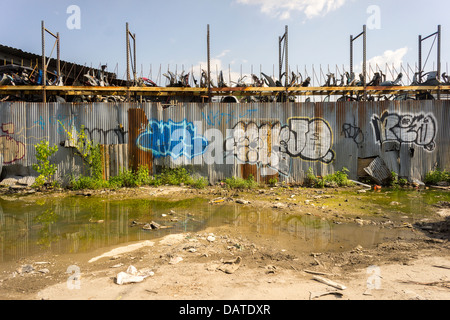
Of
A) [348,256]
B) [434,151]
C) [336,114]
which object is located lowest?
[348,256]

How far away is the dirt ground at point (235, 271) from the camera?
8.99ft

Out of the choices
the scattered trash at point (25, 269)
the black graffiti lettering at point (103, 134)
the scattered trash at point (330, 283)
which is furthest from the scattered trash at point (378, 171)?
the scattered trash at point (25, 269)

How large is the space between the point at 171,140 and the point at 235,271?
20.0 feet

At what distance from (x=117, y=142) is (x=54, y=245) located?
484cm

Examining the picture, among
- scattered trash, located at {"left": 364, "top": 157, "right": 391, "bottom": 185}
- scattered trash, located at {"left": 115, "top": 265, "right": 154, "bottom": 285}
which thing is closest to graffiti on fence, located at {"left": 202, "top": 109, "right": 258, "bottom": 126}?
scattered trash, located at {"left": 364, "top": 157, "right": 391, "bottom": 185}

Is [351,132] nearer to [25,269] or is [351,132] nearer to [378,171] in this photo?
[378,171]

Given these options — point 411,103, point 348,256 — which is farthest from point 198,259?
point 411,103

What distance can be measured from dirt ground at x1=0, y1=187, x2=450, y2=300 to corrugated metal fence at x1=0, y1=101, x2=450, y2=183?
4447 millimetres

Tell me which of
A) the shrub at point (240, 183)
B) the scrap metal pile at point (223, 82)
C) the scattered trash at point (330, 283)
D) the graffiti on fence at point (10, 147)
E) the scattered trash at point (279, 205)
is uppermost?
the scrap metal pile at point (223, 82)

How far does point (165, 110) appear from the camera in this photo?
8812 mm

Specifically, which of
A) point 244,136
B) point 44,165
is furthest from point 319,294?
point 44,165

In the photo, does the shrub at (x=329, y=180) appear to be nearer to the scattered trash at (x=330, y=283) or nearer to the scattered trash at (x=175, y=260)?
the scattered trash at (x=330, y=283)

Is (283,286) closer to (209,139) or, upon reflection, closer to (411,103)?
(209,139)

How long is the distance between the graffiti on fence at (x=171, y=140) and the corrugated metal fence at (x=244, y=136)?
0.10 feet
